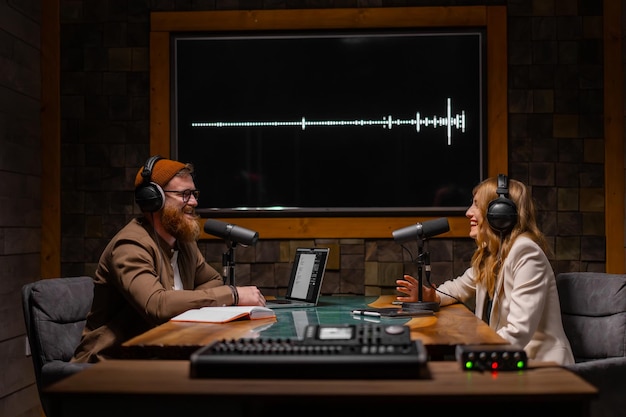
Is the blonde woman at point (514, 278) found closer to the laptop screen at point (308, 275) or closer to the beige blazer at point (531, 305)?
the beige blazer at point (531, 305)

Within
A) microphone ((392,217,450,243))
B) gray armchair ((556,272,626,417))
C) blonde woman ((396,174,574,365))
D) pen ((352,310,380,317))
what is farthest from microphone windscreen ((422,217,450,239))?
gray armchair ((556,272,626,417))

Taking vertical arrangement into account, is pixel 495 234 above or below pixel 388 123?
below

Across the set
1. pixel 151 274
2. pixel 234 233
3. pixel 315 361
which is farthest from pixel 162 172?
pixel 315 361

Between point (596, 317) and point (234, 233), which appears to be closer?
point (596, 317)

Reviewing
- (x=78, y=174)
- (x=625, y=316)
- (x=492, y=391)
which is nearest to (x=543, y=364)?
(x=492, y=391)

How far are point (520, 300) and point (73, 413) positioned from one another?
1617mm

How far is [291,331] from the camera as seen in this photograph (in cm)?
222

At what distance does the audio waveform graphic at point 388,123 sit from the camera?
155 inches

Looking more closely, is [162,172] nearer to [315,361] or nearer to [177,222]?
[177,222]

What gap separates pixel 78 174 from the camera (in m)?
4.00

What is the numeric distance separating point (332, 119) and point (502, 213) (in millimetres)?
1485

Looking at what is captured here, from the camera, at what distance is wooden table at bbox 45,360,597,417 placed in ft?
4.54

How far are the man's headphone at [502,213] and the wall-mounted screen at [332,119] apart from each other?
3.73ft

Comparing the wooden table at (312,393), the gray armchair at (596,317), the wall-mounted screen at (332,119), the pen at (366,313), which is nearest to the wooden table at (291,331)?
the pen at (366,313)
